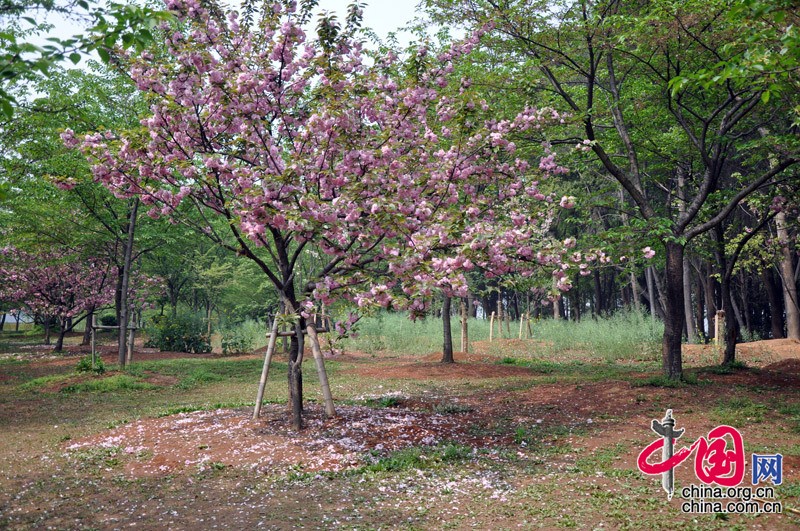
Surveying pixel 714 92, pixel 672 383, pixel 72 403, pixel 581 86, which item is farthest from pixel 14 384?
pixel 714 92

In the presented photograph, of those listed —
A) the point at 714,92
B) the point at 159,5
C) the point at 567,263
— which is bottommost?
the point at 567,263

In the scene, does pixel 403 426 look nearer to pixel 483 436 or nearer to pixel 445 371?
pixel 483 436

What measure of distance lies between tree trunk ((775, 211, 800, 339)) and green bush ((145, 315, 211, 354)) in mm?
21093

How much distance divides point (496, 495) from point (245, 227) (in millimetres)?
4176

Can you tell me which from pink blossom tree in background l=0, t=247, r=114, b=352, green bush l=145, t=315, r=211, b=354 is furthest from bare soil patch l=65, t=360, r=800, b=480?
pink blossom tree in background l=0, t=247, r=114, b=352

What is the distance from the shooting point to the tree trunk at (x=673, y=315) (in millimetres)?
11000

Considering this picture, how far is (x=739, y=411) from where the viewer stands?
8617mm

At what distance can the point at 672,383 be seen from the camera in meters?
10.5

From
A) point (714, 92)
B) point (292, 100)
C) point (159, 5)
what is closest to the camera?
point (292, 100)

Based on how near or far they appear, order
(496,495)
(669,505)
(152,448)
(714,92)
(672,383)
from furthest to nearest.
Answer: (714,92) < (672,383) < (152,448) < (496,495) < (669,505)

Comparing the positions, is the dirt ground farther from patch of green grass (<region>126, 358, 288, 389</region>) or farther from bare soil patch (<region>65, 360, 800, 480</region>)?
patch of green grass (<region>126, 358, 288, 389</region>)

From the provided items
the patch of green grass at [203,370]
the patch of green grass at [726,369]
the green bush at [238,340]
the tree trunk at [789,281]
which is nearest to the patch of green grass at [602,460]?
the patch of green grass at [726,369]

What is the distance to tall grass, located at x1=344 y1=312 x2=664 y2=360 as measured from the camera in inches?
765

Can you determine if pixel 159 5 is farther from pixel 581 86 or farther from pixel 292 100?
pixel 581 86
